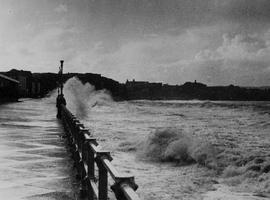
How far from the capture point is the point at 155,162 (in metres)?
17.0

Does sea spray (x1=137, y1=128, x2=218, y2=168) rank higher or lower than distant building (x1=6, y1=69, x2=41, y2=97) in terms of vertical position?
lower

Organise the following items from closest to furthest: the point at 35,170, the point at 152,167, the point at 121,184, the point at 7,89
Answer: the point at 121,184 → the point at 35,170 → the point at 152,167 → the point at 7,89

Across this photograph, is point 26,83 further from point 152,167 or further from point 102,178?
point 102,178

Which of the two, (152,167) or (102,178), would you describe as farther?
(152,167)

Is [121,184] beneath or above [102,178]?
above

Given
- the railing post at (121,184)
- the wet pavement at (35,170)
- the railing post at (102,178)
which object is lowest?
the wet pavement at (35,170)

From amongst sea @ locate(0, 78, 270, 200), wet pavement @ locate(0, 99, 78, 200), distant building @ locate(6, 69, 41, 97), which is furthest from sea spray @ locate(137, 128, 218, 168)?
distant building @ locate(6, 69, 41, 97)

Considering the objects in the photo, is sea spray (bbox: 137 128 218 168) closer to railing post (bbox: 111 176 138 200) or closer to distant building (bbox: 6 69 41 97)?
railing post (bbox: 111 176 138 200)

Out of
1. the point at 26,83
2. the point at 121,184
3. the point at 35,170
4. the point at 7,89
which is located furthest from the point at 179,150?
the point at 26,83

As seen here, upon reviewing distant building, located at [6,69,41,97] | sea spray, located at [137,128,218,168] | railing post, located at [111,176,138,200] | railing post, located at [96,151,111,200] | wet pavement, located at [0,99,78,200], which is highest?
distant building, located at [6,69,41,97]

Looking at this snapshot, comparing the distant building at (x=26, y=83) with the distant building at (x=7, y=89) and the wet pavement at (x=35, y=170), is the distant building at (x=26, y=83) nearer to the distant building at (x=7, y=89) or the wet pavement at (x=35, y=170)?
the distant building at (x=7, y=89)

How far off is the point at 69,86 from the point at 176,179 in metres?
57.6

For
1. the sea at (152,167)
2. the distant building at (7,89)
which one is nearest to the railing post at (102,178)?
the sea at (152,167)

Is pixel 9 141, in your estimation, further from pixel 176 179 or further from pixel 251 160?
pixel 251 160
